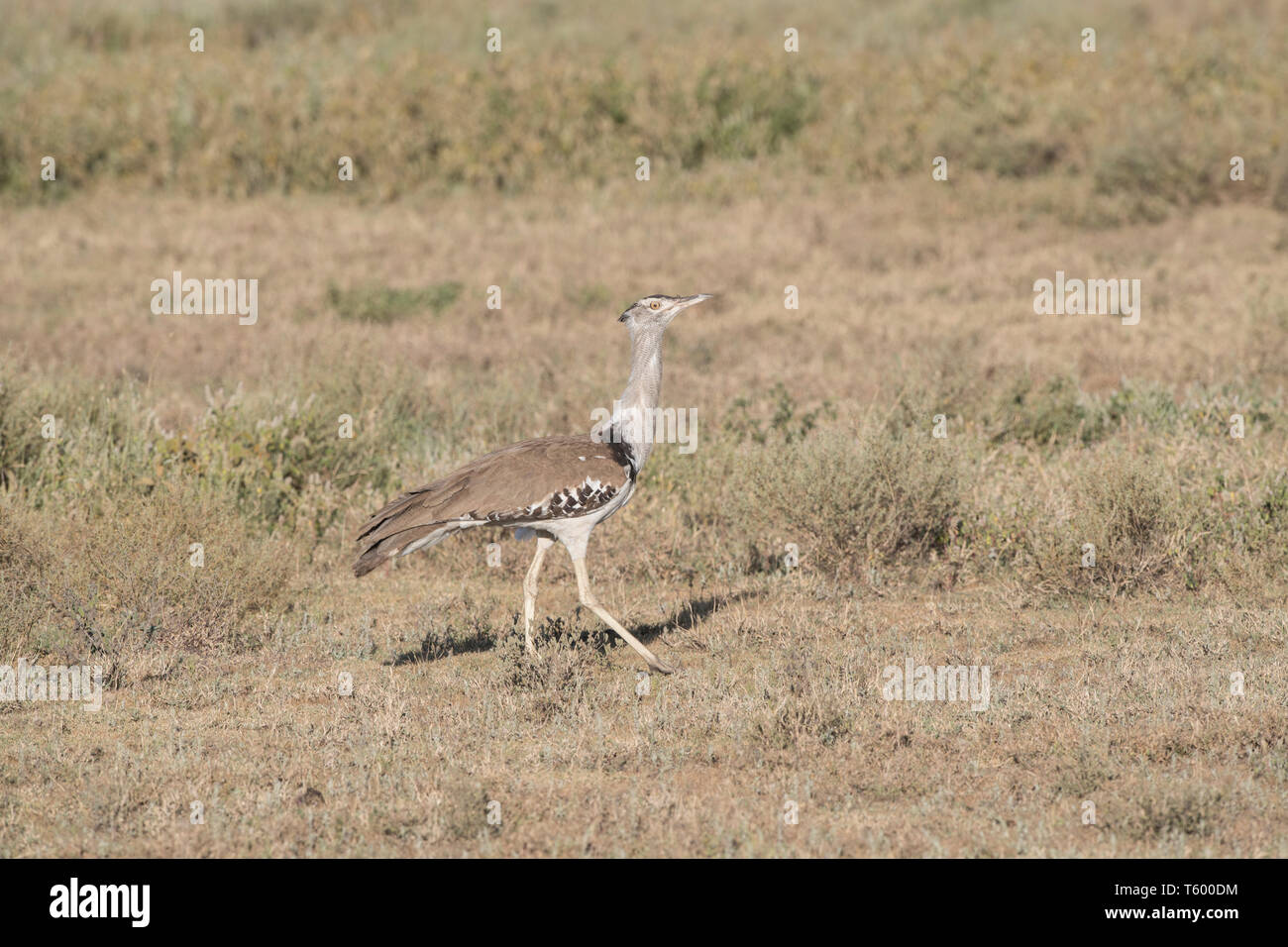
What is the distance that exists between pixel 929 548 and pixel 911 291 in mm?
6575

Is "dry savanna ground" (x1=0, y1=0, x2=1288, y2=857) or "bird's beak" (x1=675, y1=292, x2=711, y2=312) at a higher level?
"bird's beak" (x1=675, y1=292, x2=711, y2=312)

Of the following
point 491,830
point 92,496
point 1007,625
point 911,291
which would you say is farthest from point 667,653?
point 911,291

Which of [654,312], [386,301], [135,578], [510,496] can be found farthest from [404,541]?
[386,301]

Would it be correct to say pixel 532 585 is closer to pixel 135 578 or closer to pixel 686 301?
pixel 686 301

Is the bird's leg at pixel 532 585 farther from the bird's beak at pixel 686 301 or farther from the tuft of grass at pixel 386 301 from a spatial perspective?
the tuft of grass at pixel 386 301

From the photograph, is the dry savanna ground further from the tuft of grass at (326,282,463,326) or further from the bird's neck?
A: the bird's neck


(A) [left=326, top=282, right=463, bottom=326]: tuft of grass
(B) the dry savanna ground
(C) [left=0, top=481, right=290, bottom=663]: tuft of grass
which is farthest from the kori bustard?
(A) [left=326, top=282, right=463, bottom=326]: tuft of grass

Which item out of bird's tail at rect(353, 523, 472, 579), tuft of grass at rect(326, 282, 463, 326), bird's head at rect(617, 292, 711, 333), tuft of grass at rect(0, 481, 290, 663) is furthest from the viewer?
tuft of grass at rect(326, 282, 463, 326)

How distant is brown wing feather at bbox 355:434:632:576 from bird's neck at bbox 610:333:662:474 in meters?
0.15

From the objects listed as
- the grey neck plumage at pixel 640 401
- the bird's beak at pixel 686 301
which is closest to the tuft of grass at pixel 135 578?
the grey neck plumage at pixel 640 401

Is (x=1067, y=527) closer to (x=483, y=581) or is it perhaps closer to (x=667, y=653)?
(x=667, y=653)

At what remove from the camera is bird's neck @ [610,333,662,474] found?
7.15 metres

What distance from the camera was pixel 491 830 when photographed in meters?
5.27

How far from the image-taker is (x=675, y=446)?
1029 centimetres
